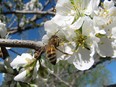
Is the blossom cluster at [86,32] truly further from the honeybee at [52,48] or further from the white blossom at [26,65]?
the white blossom at [26,65]

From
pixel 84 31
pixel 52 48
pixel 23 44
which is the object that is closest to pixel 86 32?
pixel 84 31

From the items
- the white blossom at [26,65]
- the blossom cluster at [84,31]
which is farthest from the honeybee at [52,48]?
the white blossom at [26,65]

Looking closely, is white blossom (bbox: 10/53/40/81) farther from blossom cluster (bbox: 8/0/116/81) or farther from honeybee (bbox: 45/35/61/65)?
honeybee (bbox: 45/35/61/65)

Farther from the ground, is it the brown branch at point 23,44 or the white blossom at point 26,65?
the brown branch at point 23,44

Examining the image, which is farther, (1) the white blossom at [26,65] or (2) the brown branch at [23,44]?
(1) the white blossom at [26,65]

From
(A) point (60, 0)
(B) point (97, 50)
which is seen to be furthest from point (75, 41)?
(A) point (60, 0)

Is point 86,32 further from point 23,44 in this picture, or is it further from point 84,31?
point 23,44

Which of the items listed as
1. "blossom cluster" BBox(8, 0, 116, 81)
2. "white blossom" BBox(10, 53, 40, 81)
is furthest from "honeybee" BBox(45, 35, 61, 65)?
"white blossom" BBox(10, 53, 40, 81)
